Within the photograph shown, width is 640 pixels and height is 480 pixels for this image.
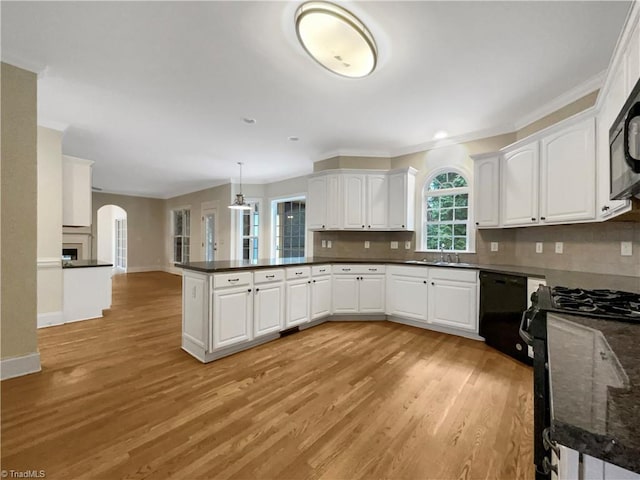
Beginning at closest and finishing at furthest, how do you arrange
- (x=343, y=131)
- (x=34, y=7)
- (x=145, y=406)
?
1. (x=34, y=7)
2. (x=145, y=406)
3. (x=343, y=131)

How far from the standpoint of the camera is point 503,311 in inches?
116

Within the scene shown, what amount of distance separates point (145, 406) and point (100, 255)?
11.7 metres

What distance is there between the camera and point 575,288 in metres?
1.89

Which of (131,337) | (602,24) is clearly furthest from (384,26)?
(131,337)

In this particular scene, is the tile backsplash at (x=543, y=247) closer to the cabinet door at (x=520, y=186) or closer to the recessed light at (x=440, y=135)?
the cabinet door at (x=520, y=186)

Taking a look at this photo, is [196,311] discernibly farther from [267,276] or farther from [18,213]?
[18,213]

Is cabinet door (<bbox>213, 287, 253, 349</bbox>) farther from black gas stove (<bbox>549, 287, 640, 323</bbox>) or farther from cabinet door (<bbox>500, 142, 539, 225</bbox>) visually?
cabinet door (<bbox>500, 142, 539, 225</bbox>)

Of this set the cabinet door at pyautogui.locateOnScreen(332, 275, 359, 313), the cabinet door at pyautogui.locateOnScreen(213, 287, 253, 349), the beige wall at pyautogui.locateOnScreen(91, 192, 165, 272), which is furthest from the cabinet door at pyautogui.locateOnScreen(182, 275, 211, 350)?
the beige wall at pyautogui.locateOnScreen(91, 192, 165, 272)

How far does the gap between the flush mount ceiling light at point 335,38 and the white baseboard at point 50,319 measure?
446 cm

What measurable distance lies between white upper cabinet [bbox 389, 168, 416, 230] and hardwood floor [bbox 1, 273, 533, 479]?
182 cm

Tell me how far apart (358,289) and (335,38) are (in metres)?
3.06

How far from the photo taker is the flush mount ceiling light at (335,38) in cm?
175

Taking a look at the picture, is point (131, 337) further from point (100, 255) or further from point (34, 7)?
point (100, 255)

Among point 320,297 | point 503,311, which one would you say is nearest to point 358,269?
point 320,297
